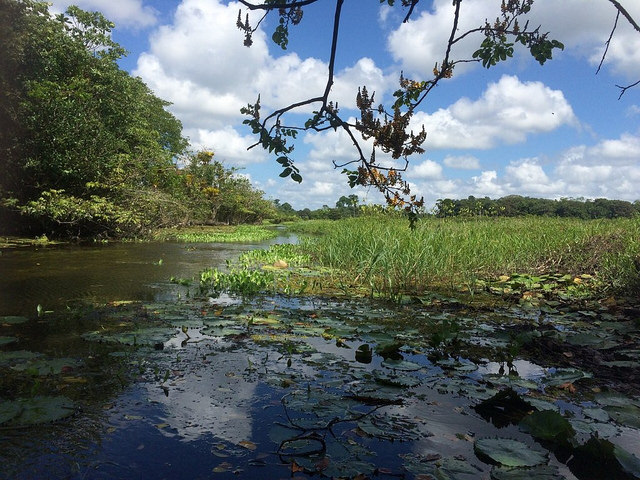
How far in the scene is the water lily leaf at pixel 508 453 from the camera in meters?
1.69

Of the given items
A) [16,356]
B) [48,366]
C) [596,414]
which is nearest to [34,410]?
[48,366]

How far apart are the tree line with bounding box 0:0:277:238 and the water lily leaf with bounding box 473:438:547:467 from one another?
13543mm

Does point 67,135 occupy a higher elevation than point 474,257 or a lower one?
higher

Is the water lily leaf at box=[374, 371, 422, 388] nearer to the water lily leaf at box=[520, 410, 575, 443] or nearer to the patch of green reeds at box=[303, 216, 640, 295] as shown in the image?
the water lily leaf at box=[520, 410, 575, 443]

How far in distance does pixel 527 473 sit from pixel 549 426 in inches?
14.0

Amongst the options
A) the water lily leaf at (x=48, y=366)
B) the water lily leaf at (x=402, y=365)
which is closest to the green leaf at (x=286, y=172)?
the water lily leaf at (x=402, y=365)

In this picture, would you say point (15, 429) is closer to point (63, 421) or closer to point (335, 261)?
point (63, 421)

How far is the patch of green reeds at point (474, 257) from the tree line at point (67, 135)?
8946 mm

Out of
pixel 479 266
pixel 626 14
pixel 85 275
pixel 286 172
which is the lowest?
→ pixel 85 275

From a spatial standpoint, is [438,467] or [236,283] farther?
[236,283]

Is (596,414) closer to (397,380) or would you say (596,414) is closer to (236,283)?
(397,380)

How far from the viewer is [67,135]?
12.8m

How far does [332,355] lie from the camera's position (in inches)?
123

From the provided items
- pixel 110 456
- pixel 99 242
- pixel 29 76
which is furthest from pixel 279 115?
pixel 29 76
